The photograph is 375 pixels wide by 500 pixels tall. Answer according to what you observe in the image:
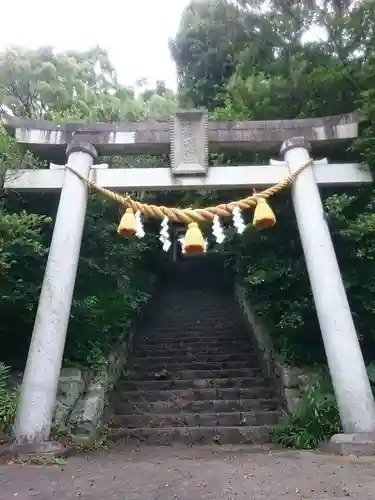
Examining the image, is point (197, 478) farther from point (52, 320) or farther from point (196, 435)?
point (52, 320)

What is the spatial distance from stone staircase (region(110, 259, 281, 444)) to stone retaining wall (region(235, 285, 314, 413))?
24 centimetres

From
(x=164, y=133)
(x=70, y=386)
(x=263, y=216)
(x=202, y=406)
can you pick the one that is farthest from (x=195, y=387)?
(x=164, y=133)

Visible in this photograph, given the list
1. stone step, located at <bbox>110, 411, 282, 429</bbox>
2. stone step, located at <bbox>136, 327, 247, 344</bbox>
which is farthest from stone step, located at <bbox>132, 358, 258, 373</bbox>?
stone step, located at <bbox>110, 411, 282, 429</bbox>

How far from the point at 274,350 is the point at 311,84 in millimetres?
4247

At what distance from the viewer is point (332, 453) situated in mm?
4930

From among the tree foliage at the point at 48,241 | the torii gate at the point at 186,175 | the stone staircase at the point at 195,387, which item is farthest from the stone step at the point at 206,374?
the torii gate at the point at 186,175

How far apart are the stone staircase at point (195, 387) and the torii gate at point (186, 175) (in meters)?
1.67

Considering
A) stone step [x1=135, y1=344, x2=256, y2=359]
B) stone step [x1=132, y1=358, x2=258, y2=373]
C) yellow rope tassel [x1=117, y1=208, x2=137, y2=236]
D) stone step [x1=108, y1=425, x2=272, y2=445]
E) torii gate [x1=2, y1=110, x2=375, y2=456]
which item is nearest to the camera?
torii gate [x1=2, y1=110, x2=375, y2=456]

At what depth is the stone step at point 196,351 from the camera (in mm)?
8828

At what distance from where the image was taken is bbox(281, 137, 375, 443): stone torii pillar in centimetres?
522

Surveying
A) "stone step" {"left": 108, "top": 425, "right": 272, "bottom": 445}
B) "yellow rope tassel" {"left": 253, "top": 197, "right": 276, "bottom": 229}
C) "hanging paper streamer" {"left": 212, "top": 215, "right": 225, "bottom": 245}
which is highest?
"yellow rope tassel" {"left": 253, "top": 197, "right": 276, "bottom": 229}

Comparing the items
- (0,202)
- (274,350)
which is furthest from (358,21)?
(0,202)

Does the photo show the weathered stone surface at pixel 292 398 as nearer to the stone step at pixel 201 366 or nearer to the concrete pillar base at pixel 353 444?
the concrete pillar base at pixel 353 444

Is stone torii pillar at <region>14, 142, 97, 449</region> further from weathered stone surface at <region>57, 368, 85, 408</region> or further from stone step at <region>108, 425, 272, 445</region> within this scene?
stone step at <region>108, 425, 272, 445</region>
